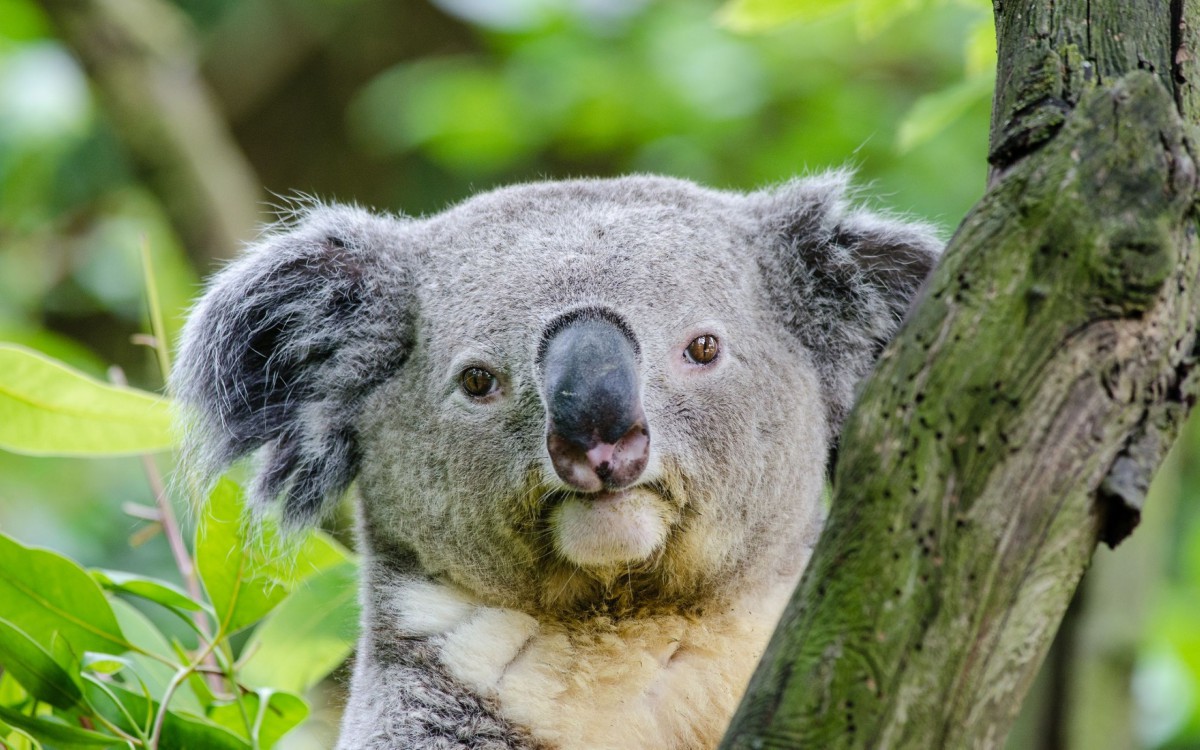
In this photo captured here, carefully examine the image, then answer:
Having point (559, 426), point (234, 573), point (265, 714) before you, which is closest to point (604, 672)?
point (559, 426)

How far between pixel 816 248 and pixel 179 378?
136 cm

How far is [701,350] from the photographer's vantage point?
2312 millimetres

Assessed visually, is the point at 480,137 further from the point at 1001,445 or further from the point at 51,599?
the point at 1001,445

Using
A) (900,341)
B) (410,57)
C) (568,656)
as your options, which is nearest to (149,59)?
(410,57)

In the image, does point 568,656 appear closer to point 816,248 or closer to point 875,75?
point 816,248

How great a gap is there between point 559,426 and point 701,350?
0.41 meters

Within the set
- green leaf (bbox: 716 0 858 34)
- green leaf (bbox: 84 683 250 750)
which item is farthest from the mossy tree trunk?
green leaf (bbox: 716 0 858 34)

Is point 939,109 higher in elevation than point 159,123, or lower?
higher

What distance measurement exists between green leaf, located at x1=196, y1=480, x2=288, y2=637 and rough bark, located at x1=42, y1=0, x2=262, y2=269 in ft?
10.8

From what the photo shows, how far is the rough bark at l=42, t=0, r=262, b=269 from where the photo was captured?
18.8 ft

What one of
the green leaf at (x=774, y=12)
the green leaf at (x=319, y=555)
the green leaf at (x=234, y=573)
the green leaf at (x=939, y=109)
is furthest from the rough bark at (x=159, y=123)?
the green leaf at (x=939, y=109)

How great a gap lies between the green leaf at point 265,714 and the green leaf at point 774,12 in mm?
1594

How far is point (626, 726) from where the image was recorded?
229 centimetres

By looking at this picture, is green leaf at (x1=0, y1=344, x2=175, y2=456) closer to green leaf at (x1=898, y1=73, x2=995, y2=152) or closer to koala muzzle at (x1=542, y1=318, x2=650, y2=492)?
koala muzzle at (x1=542, y1=318, x2=650, y2=492)
